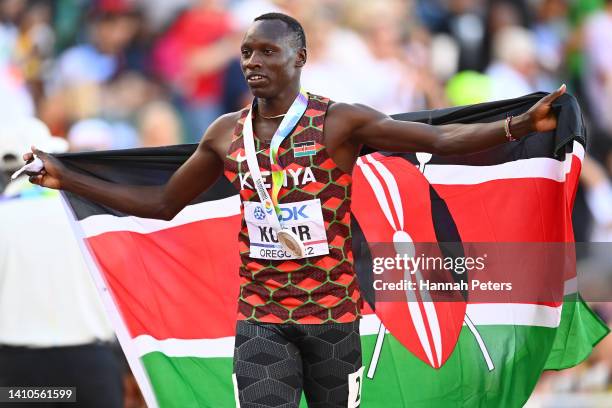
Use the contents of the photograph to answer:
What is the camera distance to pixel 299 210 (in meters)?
5.11

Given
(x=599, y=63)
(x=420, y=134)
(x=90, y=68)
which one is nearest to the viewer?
(x=420, y=134)

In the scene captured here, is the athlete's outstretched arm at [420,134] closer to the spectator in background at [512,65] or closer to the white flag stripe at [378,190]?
the white flag stripe at [378,190]

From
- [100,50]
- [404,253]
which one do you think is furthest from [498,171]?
[100,50]

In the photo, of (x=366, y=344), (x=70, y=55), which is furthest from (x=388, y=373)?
(x=70, y=55)

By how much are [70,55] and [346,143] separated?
7.00 m

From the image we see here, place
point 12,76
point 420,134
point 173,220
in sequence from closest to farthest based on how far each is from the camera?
point 420,134 → point 173,220 → point 12,76

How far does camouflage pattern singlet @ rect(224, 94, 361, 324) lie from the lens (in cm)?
511

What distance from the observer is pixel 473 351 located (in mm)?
6297

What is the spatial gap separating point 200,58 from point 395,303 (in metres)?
5.34

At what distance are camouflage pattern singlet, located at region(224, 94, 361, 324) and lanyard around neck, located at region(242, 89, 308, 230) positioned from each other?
3 cm

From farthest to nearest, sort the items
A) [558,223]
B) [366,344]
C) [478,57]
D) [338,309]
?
[478,57]
[366,344]
[558,223]
[338,309]

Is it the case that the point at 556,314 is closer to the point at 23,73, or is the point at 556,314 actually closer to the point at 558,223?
the point at 558,223

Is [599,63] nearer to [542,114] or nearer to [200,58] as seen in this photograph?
[200,58]

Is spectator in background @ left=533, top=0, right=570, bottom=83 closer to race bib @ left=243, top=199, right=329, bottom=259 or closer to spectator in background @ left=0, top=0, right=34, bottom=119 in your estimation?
spectator in background @ left=0, top=0, right=34, bottom=119
